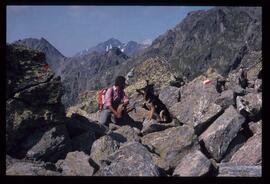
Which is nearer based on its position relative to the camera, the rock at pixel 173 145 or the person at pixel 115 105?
the rock at pixel 173 145

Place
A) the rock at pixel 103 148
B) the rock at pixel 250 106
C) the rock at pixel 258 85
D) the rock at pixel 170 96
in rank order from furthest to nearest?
the rock at pixel 170 96 < the rock at pixel 258 85 < the rock at pixel 250 106 < the rock at pixel 103 148

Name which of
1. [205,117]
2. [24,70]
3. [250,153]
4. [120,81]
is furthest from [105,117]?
[250,153]

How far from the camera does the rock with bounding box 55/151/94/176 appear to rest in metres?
9.62

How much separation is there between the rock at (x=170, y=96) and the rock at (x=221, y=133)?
3.73 metres

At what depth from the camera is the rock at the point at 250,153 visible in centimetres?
1078

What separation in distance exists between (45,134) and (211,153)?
4.38 metres

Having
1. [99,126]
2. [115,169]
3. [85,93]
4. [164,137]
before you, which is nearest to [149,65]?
[85,93]

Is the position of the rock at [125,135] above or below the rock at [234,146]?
above

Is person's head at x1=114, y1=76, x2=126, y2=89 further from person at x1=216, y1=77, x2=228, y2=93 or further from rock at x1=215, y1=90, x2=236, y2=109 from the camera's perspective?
person at x1=216, y1=77, x2=228, y2=93

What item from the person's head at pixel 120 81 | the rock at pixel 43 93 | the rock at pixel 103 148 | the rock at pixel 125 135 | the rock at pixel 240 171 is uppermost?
the person's head at pixel 120 81

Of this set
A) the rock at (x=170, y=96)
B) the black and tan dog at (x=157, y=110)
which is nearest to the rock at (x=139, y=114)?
the black and tan dog at (x=157, y=110)

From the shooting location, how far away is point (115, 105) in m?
15.2

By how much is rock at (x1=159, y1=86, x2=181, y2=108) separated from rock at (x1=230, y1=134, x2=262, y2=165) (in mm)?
4719

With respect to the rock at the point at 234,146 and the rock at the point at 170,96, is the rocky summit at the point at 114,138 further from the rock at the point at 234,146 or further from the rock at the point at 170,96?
the rock at the point at 170,96
